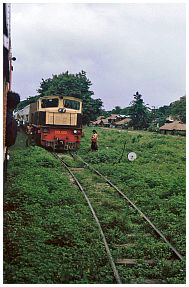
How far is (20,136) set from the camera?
10930 mm

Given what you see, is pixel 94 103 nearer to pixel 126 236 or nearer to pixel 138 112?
pixel 138 112

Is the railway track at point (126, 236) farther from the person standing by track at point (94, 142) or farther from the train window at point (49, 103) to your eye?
the train window at point (49, 103)

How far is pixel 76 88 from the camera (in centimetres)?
782

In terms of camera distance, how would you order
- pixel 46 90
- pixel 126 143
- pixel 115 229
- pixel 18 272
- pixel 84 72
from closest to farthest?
pixel 18 272 → pixel 115 229 → pixel 84 72 → pixel 46 90 → pixel 126 143

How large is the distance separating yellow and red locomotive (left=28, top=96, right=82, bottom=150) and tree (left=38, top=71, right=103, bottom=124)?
2.26 metres

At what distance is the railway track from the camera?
196 inches

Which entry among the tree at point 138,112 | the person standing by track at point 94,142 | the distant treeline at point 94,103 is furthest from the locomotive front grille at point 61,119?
the tree at point 138,112

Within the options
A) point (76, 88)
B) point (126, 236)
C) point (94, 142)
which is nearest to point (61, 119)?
point (94, 142)

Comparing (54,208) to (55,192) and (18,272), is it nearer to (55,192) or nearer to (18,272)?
(55,192)

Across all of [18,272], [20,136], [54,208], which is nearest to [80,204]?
[54,208]

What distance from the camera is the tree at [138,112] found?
6585 millimetres

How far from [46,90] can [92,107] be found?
93 cm

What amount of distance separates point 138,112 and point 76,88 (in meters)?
1.31

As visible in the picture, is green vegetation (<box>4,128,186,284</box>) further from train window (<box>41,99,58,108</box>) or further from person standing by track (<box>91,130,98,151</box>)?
train window (<box>41,99,58,108</box>)
